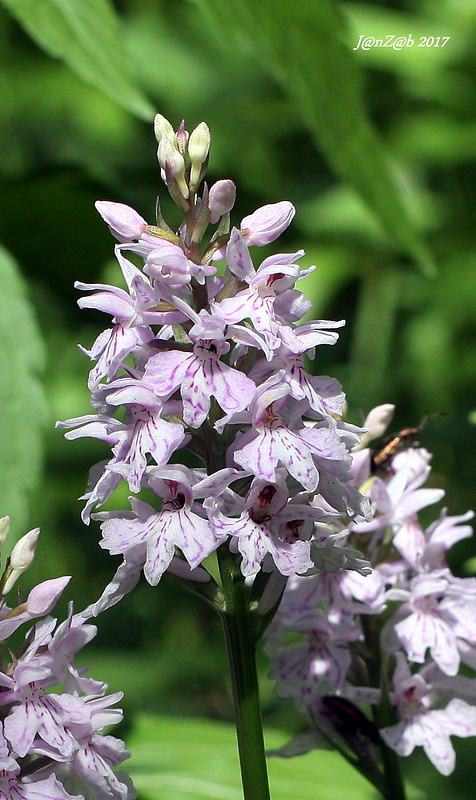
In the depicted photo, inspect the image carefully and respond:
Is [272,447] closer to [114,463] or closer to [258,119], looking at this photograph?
[114,463]

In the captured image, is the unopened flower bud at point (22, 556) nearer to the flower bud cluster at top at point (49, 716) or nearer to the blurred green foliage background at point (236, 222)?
the flower bud cluster at top at point (49, 716)

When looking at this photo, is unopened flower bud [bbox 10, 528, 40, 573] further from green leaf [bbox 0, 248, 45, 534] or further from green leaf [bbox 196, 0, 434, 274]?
green leaf [bbox 196, 0, 434, 274]

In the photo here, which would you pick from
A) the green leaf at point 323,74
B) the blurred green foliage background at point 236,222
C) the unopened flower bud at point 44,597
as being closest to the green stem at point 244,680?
the unopened flower bud at point 44,597

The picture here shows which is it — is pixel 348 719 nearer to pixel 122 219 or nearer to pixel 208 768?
pixel 208 768

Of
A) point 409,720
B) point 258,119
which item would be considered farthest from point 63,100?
point 409,720

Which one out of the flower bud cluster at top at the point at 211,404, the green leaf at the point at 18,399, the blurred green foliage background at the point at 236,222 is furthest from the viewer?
the blurred green foliage background at the point at 236,222
